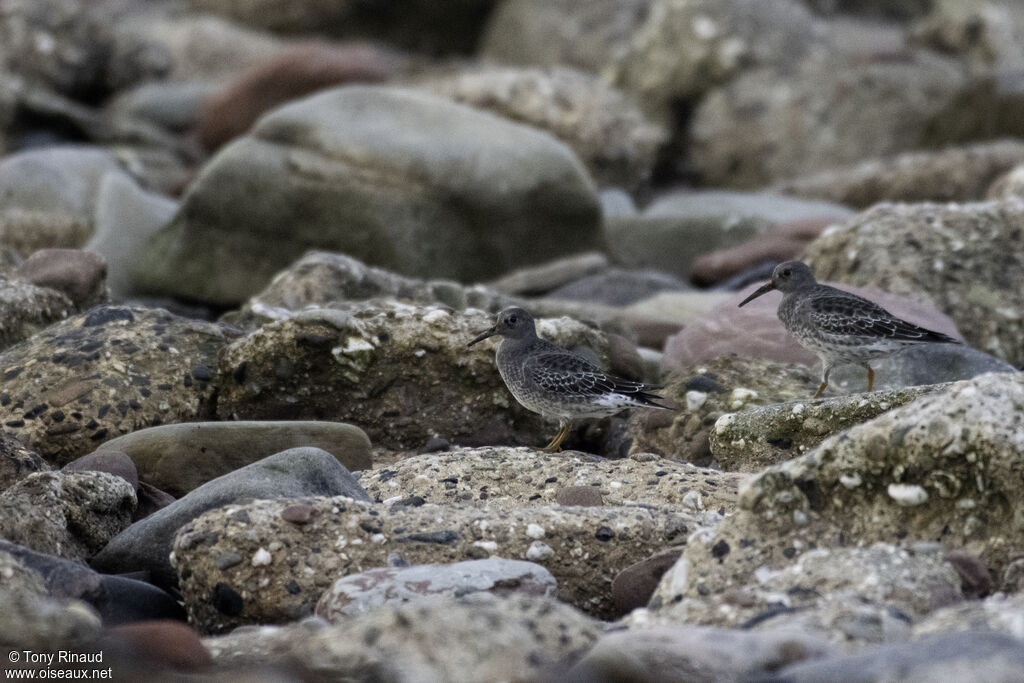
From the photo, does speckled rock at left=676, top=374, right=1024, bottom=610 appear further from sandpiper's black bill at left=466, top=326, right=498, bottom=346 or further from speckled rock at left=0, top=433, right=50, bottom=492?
speckled rock at left=0, top=433, right=50, bottom=492

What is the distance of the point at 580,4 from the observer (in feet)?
65.0

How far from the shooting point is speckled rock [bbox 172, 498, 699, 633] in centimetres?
407

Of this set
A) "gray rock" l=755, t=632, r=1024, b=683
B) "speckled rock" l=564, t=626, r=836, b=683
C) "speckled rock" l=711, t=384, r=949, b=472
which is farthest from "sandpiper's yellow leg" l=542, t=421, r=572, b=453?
"gray rock" l=755, t=632, r=1024, b=683

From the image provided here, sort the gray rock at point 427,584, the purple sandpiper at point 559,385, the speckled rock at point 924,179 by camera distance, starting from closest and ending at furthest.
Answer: the gray rock at point 427,584 < the purple sandpiper at point 559,385 < the speckled rock at point 924,179

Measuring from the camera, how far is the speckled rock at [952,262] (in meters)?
7.69

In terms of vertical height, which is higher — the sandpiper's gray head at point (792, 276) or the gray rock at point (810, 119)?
the sandpiper's gray head at point (792, 276)

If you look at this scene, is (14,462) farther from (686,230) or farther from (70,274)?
(686,230)

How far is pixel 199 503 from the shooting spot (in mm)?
4484

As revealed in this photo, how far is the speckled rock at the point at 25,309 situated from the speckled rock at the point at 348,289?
42.4 inches

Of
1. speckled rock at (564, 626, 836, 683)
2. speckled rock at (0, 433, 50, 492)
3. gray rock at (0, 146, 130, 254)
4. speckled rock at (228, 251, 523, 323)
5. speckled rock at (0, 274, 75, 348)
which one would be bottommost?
gray rock at (0, 146, 130, 254)

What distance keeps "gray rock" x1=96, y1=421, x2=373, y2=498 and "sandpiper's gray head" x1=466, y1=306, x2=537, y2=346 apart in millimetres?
1225

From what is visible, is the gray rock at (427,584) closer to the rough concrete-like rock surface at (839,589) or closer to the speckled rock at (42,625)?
the rough concrete-like rock surface at (839,589)

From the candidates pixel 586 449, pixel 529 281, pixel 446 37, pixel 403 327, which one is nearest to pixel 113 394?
pixel 403 327

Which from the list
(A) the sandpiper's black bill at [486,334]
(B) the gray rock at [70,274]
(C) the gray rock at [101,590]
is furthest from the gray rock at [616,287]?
(C) the gray rock at [101,590]
